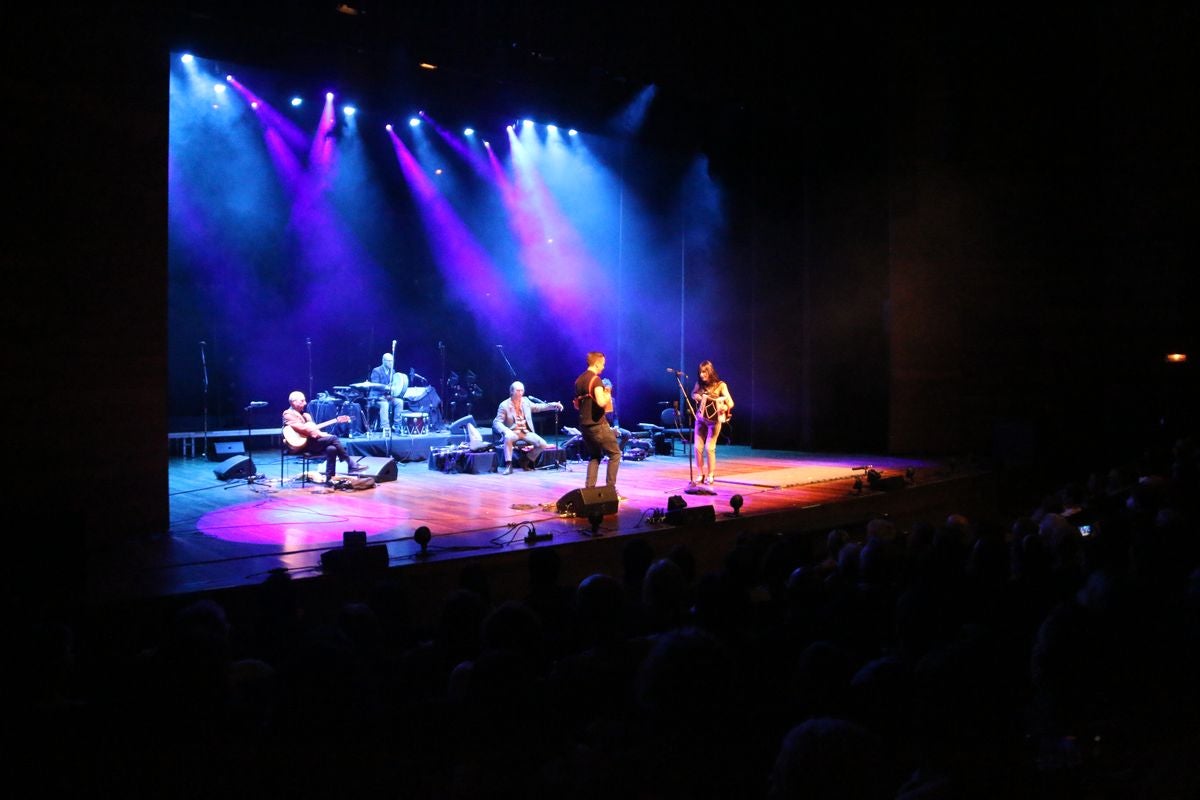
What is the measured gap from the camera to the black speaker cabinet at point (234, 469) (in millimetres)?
11211

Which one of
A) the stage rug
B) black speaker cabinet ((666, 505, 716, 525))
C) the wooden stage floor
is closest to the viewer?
the wooden stage floor

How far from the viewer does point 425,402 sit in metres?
15.9

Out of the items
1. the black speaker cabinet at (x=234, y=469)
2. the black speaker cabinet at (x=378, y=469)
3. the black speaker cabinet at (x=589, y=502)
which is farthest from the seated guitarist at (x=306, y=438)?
the black speaker cabinet at (x=589, y=502)

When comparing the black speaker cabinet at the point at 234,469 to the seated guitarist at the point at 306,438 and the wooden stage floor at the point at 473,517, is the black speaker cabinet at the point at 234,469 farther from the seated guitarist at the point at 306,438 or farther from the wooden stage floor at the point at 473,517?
the seated guitarist at the point at 306,438

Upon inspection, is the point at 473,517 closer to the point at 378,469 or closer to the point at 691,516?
the point at 691,516

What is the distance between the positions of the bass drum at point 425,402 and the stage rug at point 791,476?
625cm

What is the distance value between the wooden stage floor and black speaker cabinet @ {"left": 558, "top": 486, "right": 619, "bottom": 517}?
11cm

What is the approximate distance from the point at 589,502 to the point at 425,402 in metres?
8.41

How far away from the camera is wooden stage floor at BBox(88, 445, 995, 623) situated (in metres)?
6.21

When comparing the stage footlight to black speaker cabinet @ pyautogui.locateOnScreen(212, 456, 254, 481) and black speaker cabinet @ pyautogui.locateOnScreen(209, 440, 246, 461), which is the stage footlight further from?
black speaker cabinet @ pyautogui.locateOnScreen(209, 440, 246, 461)

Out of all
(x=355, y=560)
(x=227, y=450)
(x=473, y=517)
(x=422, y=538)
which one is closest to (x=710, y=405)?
(x=473, y=517)

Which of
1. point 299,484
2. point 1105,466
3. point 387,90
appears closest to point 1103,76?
point 1105,466

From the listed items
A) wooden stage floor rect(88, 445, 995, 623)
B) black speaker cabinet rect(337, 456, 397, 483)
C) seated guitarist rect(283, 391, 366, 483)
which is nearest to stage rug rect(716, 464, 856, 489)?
wooden stage floor rect(88, 445, 995, 623)

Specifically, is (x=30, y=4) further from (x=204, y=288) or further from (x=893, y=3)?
(x=893, y=3)
